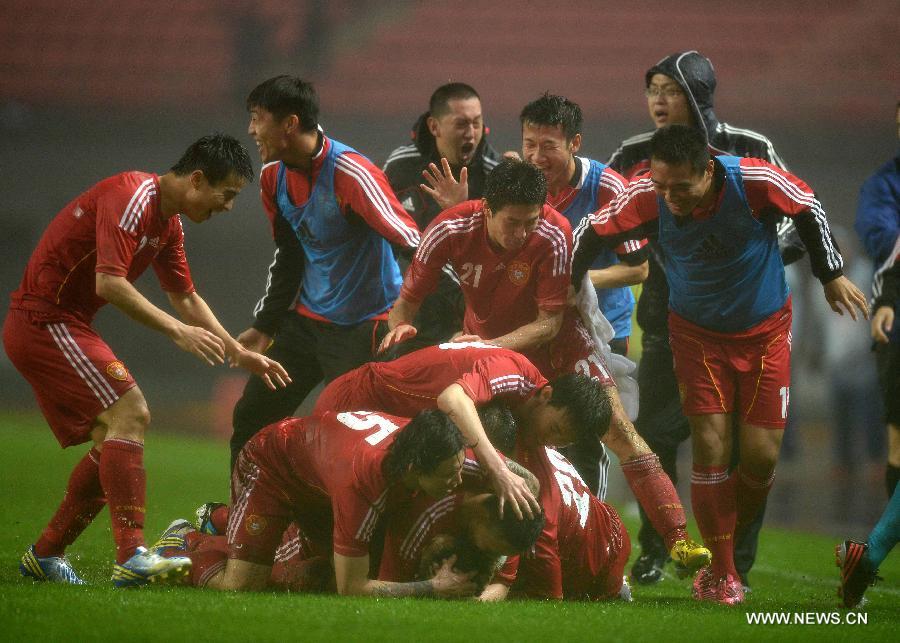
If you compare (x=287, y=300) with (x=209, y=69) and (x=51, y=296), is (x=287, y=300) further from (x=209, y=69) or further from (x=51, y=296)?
(x=209, y=69)

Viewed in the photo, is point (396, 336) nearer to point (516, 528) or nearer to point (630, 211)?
point (630, 211)

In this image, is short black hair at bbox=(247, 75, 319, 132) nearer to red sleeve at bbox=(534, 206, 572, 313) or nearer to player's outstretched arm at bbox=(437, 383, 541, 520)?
red sleeve at bbox=(534, 206, 572, 313)

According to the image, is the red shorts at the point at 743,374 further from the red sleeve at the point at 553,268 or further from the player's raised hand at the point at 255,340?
the player's raised hand at the point at 255,340

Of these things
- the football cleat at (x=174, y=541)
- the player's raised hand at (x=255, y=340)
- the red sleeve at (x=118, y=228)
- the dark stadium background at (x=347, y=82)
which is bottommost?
the football cleat at (x=174, y=541)

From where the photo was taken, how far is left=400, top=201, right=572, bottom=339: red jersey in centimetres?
541

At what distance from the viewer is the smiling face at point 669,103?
6.16 meters

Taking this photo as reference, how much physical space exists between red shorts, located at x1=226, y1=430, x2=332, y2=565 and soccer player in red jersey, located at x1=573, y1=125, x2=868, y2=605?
1.53m

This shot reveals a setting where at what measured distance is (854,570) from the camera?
15.8 ft

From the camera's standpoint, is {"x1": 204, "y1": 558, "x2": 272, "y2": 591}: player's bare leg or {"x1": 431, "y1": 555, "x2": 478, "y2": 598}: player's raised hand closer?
{"x1": 431, "y1": 555, "x2": 478, "y2": 598}: player's raised hand

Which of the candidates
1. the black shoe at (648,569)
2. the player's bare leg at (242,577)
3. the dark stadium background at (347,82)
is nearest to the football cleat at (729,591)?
the black shoe at (648,569)

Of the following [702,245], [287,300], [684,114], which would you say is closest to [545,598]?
[702,245]

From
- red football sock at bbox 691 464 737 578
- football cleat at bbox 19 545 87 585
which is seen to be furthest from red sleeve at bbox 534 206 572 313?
football cleat at bbox 19 545 87 585

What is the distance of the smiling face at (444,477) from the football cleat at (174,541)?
1.12m

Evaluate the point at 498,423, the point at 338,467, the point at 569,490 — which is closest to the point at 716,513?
the point at 569,490
